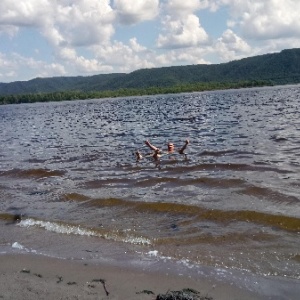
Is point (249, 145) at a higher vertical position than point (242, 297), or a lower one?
lower

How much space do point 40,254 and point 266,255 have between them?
5.16m

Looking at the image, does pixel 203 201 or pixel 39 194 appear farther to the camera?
pixel 39 194

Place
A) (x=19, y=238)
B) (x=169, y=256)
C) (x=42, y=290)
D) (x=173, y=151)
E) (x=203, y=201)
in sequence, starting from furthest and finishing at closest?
(x=173, y=151) < (x=203, y=201) < (x=19, y=238) < (x=169, y=256) < (x=42, y=290)

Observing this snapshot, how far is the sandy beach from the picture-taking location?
7.78 m

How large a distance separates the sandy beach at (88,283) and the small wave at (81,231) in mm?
1885

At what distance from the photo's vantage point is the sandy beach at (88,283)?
778 centimetres

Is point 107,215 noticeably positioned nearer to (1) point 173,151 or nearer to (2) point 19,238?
(2) point 19,238

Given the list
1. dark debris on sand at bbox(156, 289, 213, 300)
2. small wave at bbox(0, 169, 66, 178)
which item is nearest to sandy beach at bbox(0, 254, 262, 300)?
dark debris on sand at bbox(156, 289, 213, 300)

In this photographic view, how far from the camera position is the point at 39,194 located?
690 inches

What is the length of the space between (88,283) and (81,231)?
12.3 feet

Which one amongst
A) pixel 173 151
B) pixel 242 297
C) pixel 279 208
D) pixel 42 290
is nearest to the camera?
pixel 242 297

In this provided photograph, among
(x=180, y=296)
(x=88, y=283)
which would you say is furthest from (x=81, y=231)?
(x=180, y=296)

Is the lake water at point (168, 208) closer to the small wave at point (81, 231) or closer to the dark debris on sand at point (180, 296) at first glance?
the small wave at point (81, 231)

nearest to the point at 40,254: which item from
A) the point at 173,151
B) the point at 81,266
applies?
the point at 81,266
